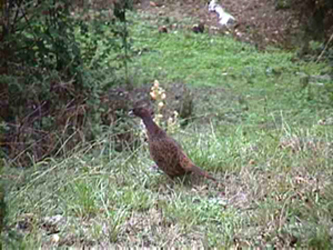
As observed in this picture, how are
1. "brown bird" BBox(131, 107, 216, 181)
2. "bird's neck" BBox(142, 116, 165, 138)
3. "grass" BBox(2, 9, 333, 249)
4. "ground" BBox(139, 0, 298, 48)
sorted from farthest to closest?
"ground" BBox(139, 0, 298, 48), "bird's neck" BBox(142, 116, 165, 138), "brown bird" BBox(131, 107, 216, 181), "grass" BBox(2, 9, 333, 249)

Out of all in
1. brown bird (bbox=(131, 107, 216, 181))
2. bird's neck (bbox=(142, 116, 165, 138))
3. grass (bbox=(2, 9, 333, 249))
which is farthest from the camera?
bird's neck (bbox=(142, 116, 165, 138))

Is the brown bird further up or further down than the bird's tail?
further up

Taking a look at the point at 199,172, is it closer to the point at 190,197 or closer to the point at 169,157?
the point at 169,157

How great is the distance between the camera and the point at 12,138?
7.25 metres

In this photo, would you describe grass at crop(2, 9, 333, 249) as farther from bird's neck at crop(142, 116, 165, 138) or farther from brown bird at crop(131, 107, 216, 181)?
bird's neck at crop(142, 116, 165, 138)

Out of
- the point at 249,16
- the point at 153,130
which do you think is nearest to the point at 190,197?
the point at 153,130

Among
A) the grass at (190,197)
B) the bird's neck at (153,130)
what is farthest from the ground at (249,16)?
the bird's neck at (153,130)

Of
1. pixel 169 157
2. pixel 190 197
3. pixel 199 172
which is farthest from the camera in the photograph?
pixel 199 172

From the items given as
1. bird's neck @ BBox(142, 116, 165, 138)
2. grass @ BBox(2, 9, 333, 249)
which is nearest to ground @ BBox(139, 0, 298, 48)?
grass @ BBox(2, 9, 333, 249)

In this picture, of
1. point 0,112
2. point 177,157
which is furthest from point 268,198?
point 0,112

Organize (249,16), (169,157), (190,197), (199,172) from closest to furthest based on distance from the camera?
(190,197) < (169,157) < (199,172) < (249,16)

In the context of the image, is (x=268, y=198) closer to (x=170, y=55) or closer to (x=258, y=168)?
(x=258, y=168)

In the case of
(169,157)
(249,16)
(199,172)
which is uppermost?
(169,157)

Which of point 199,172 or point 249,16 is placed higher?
point 199,172
